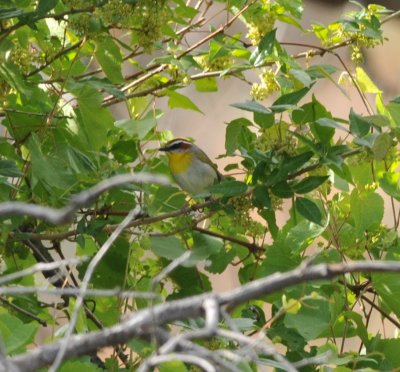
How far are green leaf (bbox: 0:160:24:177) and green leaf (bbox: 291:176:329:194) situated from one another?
1.92ft

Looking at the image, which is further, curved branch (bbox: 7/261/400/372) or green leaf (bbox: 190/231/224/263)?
green leaf (bbox: 190/231/224/263)

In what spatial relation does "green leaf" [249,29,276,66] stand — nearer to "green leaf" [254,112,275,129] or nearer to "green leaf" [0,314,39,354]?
"green leaf" [254,112,275,129]

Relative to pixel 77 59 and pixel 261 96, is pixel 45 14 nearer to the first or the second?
pixel 77 59

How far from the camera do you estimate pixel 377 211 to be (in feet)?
7.23

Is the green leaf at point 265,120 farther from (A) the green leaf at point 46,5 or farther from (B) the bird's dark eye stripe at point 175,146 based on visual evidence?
(B) the bird's dark eye stripe at point 175,146

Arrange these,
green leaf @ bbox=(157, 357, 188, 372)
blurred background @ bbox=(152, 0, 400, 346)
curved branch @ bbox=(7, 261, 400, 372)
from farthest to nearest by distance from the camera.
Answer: blurred background @ bbox=(152, 0, 400, 346) → green leaf @ bbox=(157, 357, 188, 372) → curved branch @ bbox=(7, 261, 400, 372)

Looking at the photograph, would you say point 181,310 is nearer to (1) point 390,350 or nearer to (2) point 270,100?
(1) point 390,350

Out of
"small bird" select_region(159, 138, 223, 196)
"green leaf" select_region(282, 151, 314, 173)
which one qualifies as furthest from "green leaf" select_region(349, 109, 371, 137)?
"small bird" select_region(159, 138, 223, 196)

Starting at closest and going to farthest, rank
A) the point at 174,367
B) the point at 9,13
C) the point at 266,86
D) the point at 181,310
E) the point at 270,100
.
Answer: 1. the point at 181,310
2. the point at 174,367
3. the point at 9,13
4. the point at 266,86
5. the point at 270,100

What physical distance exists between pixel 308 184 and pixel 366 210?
0.20 meters

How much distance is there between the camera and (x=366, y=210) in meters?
2.21

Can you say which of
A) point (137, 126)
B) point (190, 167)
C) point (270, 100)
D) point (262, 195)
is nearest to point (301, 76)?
point (262, 195)

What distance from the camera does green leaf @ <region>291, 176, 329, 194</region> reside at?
208cm

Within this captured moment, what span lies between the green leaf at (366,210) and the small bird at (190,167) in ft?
2.38
